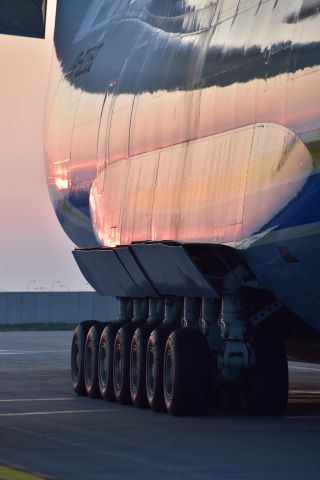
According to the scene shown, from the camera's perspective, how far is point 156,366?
23359 mm

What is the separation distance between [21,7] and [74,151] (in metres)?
6.36

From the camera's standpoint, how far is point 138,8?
27.5 metres

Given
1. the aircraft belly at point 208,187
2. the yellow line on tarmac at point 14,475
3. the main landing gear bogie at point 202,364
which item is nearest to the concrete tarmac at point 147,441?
the yellow line on tarmac at point 14,475

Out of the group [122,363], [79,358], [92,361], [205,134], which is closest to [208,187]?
[205,134]

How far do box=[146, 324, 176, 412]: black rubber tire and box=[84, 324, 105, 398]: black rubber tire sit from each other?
284 cm

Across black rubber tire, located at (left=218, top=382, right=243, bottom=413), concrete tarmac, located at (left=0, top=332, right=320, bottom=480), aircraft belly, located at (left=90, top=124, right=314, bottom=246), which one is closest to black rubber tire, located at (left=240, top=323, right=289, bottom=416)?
concrete tarmac, located at (left=0, top=332, right=320, bottom=480)

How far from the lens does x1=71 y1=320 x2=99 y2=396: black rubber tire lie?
27.5 metres

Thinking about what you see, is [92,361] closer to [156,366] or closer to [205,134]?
[156,366]

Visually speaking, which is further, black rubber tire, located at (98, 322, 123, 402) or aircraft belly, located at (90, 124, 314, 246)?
black rubber tire, located at (98, 322, 123, 402)

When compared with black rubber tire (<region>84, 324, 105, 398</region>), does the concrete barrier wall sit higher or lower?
higher

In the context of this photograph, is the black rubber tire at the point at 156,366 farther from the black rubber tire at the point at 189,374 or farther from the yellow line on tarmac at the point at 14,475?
the yellow line on tarmac at the point at 14,475

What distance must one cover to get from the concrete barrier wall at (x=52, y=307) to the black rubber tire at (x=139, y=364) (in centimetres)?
4108

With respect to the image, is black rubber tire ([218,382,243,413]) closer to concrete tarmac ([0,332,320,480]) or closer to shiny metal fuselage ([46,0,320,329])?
concrete tarmac ([0,332,320,480])

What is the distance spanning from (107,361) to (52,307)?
136ft
